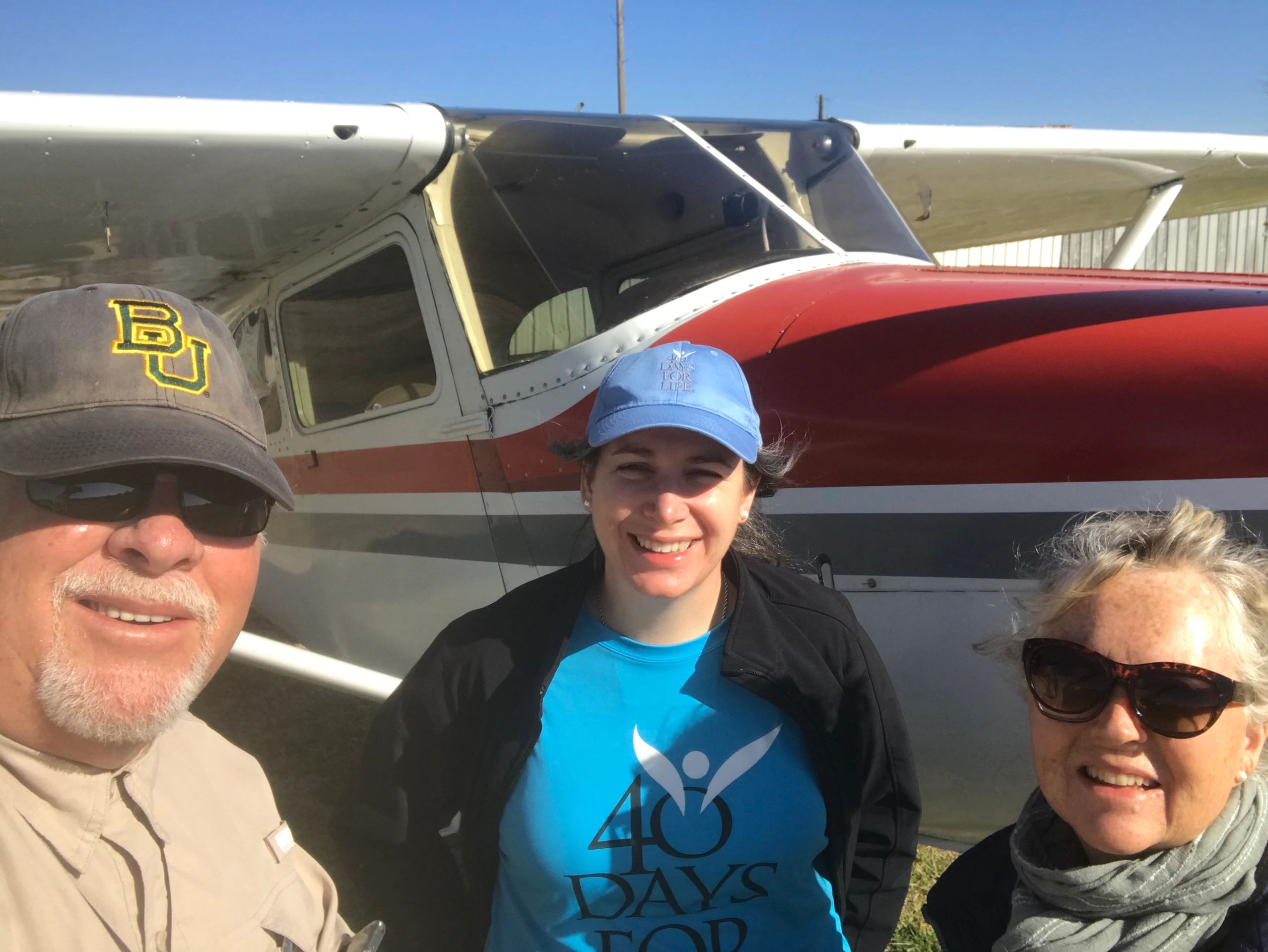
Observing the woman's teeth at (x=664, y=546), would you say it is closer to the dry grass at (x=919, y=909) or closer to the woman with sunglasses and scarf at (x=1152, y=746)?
the woman with sunglasses and scarf at (x=1152, y=746)

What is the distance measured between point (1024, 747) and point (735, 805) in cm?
78

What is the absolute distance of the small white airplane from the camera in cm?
188

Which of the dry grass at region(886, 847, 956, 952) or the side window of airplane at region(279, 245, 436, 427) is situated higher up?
the side window of airplane at region(279, 245, 436, 427)

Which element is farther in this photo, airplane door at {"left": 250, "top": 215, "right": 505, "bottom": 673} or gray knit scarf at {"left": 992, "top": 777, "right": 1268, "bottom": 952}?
airplane door at {"left": 250, "top": 215, "right": 505, "bottom": 673}

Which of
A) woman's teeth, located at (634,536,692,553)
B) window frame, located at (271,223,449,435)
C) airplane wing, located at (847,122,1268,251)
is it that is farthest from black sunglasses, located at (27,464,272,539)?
airplane wing, located at (847,122,1268,251)

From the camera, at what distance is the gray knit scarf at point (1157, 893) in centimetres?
115

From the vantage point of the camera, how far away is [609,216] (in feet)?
10.1

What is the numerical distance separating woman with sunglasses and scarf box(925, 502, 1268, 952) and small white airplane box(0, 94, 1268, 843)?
56cm

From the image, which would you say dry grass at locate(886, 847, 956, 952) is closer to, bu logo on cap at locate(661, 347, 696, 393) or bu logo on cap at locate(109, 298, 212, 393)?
bu logo on cap at locate(661, 347, 696, 393)

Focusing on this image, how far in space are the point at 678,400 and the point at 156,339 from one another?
2.73 feet

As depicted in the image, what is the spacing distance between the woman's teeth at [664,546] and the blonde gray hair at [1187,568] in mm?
584

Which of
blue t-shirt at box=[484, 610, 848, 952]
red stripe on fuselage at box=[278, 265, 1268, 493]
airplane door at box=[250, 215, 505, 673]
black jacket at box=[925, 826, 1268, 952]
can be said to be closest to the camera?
black jacket at box=[925, 826, 1268, 952]

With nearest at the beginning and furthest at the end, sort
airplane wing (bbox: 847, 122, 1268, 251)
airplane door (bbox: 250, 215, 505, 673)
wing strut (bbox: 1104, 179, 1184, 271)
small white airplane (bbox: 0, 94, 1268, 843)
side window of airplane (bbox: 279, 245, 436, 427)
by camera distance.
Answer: small white airplane (bbox: 0, 94, 1268, 843)
airplane door (bbox: 250, 215, 505, 673)
side window of airplane (bbox: 279, 245, 436, 427)
airplane wing (bbox: 847, 122, 1268, 251)
wing strut (bbox: 1104, 179, 1184, 271)

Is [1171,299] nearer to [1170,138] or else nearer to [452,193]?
[452,193]
